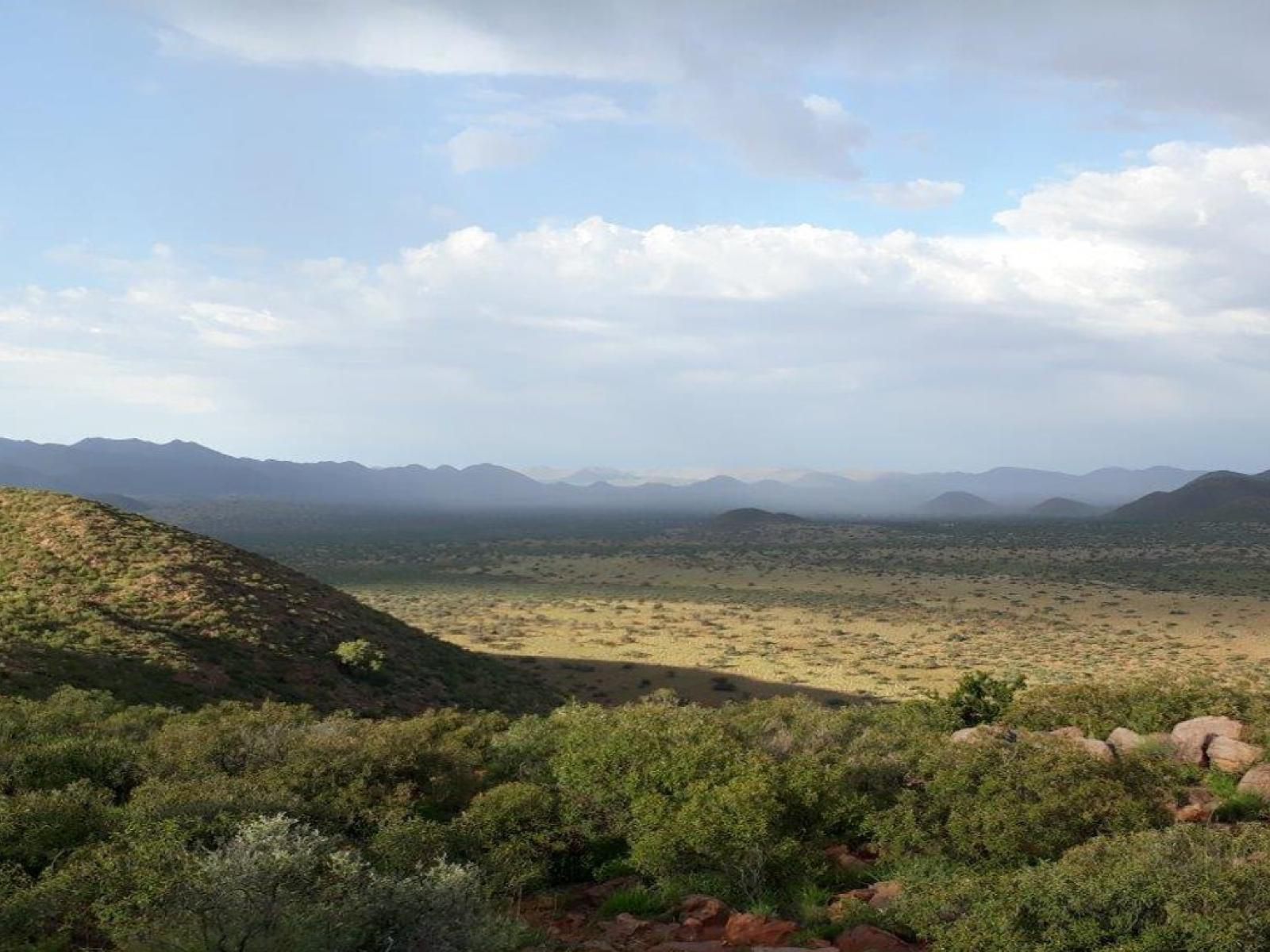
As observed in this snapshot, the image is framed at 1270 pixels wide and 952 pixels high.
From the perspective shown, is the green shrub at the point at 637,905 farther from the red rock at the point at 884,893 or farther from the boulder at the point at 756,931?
the red rock at the point at 884,893

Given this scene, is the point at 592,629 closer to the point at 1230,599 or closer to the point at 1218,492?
the point at 1230,599

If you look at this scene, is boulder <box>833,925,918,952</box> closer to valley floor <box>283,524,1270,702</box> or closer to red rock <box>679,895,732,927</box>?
red rock <box>679,895,732,927</box>

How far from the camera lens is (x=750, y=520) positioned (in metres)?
158

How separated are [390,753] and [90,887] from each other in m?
5.08

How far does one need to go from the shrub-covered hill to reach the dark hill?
117 metres

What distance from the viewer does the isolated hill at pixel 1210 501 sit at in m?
140

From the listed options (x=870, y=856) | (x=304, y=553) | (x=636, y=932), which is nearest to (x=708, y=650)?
(x=870, y=856)

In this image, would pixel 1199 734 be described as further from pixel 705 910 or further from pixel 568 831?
pixel 568 831

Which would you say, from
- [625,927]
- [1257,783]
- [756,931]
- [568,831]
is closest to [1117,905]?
[756,931]

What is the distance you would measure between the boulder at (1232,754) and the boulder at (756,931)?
10.2 metres

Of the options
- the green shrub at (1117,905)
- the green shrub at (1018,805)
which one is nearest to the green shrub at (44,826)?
the green shrub at (1117,905)

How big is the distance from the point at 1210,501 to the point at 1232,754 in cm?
17413

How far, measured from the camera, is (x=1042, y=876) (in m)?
8.59

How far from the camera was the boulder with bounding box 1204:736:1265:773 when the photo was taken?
1480 centimetres
